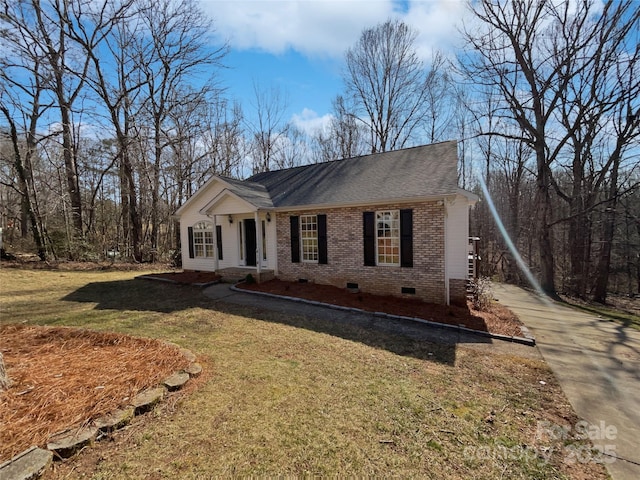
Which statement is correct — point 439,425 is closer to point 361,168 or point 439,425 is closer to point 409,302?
point 409,302

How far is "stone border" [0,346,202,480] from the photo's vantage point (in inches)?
83.9

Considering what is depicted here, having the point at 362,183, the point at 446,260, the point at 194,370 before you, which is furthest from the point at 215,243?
the point at 446,260

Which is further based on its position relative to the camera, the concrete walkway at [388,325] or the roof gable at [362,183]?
the roof gable at [362,183]

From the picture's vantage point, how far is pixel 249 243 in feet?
39.5

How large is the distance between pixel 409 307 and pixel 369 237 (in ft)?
A: 8.22

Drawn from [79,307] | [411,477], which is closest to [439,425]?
[411,477]

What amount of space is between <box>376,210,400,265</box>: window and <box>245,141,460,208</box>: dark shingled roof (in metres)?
0.66

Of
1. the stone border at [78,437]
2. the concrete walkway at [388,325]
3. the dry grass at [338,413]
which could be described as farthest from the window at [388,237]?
the stone border at [78,437]

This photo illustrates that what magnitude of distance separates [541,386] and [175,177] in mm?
21405

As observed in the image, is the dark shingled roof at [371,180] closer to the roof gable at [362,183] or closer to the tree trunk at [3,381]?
the roof gable at [362,183]

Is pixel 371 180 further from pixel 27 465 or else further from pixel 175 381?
pixel 27 465

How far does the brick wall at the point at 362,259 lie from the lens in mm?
8414

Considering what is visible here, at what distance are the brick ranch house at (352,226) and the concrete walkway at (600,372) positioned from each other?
2583 mm

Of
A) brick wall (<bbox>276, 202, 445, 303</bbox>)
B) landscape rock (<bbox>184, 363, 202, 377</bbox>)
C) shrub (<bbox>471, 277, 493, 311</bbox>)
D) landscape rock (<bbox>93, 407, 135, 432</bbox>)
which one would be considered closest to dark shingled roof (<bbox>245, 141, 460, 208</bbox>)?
brick wall (<bbox>276, 202, 445, 303</bbox>)
